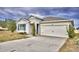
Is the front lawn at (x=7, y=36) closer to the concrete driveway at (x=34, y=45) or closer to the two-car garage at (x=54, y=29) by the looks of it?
the concrete driveway at (x=34, y=45)

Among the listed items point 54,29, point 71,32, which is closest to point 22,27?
point 54,29

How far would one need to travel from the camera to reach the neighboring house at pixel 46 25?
1.93m

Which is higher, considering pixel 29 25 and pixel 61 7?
pixel 61 7

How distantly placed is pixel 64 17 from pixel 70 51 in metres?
0.41

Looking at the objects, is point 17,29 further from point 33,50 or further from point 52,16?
point 52,16

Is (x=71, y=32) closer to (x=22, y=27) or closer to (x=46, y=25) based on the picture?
(x=46, y=25)

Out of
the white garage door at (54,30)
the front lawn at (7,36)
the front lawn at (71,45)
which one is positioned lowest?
the front lawn at (71,45)

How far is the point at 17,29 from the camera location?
1949 millimetres

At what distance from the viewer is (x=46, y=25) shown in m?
1.95

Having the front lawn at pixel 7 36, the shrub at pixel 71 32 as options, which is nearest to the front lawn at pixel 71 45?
the shrub at pixel 71 32

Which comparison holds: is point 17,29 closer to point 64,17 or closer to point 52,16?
point 52,16

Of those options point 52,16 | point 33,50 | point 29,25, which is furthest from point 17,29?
point 52,16

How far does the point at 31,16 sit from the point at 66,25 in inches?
17.2
